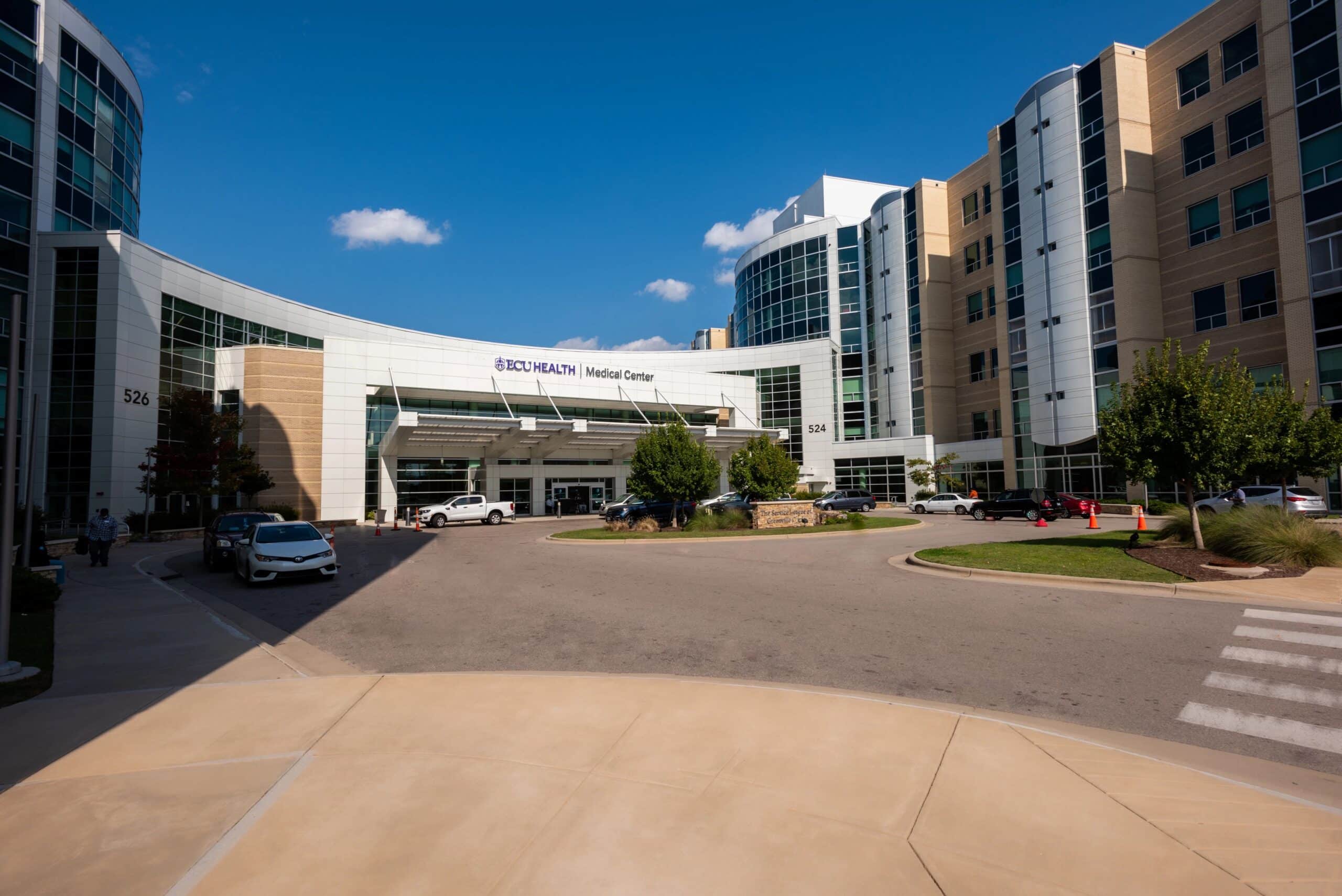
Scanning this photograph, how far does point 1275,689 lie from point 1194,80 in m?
41.8

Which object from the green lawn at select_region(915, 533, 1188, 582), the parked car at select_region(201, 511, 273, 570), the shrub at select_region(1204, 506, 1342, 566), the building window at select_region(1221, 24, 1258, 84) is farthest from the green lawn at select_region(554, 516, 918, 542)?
the building window at select_region(1221, 24, 1258, 84)

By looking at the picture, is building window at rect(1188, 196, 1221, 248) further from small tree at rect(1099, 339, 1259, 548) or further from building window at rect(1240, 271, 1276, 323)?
small tree at rect(1099, 339, 1259, 548)

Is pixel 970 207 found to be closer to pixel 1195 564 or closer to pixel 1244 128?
pixel 1244 128

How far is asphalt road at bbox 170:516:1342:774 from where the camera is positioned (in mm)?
6445

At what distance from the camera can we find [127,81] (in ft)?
129

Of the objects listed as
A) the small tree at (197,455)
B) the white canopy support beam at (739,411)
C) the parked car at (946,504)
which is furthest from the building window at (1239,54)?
the small tree at (197,455)

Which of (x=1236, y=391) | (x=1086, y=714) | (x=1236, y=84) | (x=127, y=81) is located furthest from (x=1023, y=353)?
(x=127, y=81)

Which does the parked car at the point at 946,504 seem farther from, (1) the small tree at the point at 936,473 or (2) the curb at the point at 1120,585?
(2) the curb at the point at 1120,585

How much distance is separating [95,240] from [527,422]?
68.8 ft

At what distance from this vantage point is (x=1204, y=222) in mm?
35438

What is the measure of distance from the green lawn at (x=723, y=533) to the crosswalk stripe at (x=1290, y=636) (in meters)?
17.3

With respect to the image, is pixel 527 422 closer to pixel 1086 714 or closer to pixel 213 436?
pixel 213 436

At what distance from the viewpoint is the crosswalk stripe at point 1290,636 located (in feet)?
26.6

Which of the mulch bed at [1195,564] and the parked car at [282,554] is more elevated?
the parked car at [282,554]
